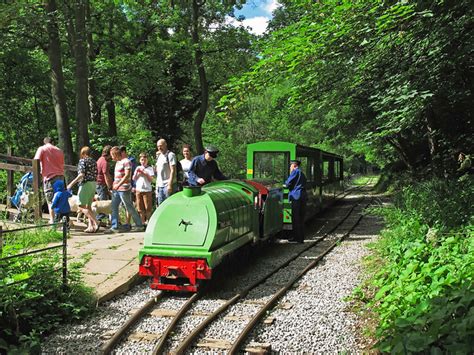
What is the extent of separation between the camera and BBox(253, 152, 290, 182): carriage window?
12.1 metres

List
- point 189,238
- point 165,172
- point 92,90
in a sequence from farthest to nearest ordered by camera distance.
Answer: point 92,90, point 165,172, point 189,238

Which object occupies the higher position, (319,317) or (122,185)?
(122,185)

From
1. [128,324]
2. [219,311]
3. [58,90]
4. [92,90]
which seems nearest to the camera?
[128,324]

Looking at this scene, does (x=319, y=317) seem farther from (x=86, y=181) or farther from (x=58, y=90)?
(x=58, y=90)

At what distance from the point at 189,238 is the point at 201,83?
16.1m

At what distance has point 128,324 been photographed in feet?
16.9

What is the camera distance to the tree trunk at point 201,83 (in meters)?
21.2

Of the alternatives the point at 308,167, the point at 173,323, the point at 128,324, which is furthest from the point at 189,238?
the point at 308,167

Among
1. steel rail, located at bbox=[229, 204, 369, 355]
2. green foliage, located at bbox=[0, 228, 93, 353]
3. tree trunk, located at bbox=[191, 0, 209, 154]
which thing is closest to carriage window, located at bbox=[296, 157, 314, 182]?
steel rail, located at bbox=[229, 204, 369, 355]

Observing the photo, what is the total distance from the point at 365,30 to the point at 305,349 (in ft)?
16.4

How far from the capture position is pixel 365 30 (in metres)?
7.19

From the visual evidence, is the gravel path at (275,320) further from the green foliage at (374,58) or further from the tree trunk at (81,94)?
the tree trunk at (81,94)

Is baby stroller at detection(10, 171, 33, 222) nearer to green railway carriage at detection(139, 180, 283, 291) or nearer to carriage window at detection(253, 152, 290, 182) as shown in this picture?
green railway carriage at detection(139, 180, 283, 291)

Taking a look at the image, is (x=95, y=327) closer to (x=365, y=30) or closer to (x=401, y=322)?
(x=401, y=322)
